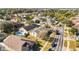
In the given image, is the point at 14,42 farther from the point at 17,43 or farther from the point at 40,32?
the point at 40,32

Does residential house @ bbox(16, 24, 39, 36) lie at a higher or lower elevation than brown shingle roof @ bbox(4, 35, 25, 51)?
higher

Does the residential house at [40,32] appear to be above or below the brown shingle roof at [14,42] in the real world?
above

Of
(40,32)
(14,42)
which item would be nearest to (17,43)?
(14,42)

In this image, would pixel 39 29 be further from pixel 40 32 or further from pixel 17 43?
pixel 17 43
